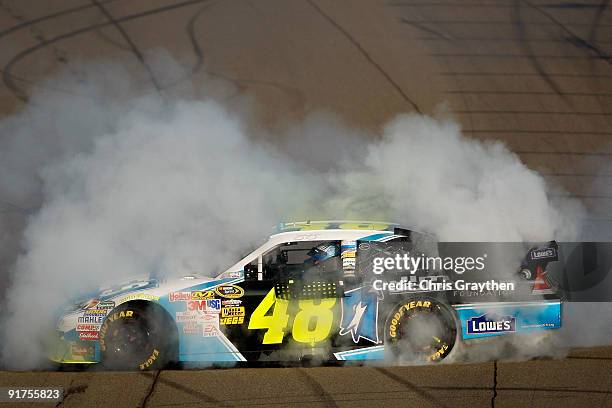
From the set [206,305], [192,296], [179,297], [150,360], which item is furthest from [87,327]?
[206,305]

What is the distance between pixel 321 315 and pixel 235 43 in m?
10.1

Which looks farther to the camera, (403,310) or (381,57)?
(381,57)

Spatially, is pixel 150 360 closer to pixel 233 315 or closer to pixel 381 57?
pixel 233 315

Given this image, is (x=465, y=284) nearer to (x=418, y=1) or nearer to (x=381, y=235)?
(x=381, y=235)

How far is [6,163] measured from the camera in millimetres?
12719

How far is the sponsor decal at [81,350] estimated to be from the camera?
8.52 m

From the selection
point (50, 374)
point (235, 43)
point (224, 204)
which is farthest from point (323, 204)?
point (235, 43)

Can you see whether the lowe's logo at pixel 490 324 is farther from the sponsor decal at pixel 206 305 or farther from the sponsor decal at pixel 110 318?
the sponsor decal at pixel 110 318

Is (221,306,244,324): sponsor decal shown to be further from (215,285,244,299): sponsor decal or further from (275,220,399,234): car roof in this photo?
(275,220,399,234): car roof

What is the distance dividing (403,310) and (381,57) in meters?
9.52

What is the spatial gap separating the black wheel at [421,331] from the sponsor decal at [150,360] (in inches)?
86.0

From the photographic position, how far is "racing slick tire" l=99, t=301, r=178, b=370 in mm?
8445

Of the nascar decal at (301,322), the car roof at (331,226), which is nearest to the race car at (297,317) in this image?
the nascar decal at (301,322)

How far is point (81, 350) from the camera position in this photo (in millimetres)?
8531
